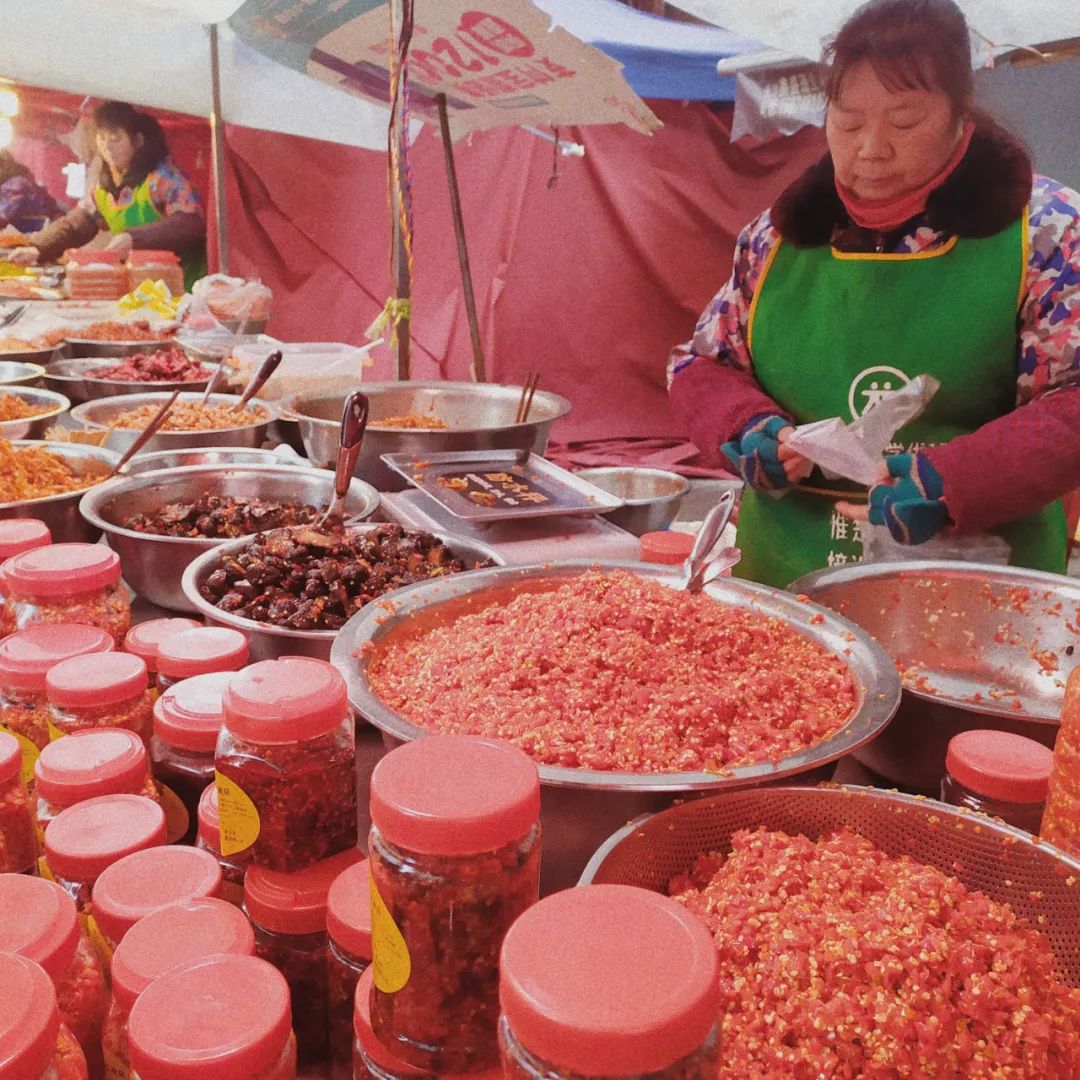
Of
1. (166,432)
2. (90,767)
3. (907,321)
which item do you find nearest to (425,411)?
(166,432)

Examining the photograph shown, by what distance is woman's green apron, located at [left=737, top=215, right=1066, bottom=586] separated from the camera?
1792mm

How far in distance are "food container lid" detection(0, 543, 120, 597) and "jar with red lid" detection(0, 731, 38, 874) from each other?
0.35 m

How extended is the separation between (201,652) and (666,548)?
847 mm

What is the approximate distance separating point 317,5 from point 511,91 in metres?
0.60

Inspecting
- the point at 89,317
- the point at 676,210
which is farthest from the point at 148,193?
the point at 676,210

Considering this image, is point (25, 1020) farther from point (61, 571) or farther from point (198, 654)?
point (61, 571)

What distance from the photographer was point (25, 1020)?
21.0 inches

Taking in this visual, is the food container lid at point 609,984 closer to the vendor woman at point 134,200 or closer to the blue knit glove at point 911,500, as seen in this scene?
the blue knit glove at point 911,500

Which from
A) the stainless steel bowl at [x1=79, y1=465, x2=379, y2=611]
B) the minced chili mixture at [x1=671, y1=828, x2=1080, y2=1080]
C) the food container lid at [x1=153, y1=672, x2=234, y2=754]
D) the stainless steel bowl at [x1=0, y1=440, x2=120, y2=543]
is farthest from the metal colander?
the stainless steel bowl at [x1=0, y1=440, x2=120, y2=543]

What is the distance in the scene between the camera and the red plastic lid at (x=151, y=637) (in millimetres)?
1229

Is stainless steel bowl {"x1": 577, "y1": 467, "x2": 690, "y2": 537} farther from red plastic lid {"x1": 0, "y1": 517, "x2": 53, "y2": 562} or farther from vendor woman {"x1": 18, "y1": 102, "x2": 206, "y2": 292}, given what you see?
vendor woman {"x1": 18, "y1": 102, "x2": 206, "y2": 292}

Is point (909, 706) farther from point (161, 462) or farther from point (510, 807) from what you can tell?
point (161, 462)

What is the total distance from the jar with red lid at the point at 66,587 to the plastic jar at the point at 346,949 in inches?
27.9

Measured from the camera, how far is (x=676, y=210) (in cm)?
575
